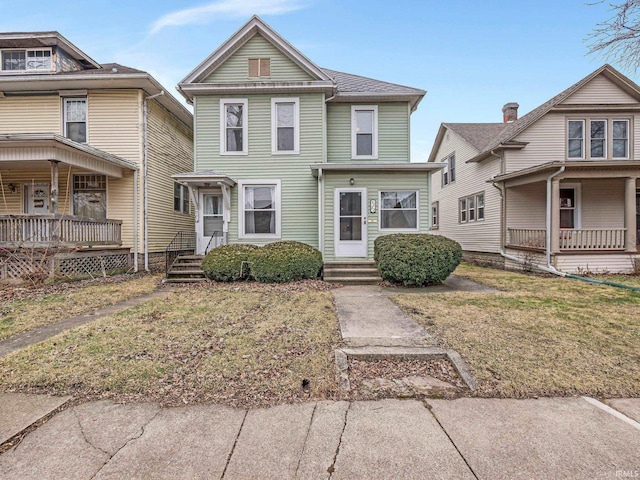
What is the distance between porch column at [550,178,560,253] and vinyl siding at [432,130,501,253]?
8.41ft

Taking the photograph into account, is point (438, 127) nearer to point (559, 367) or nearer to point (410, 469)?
point (559, 367)

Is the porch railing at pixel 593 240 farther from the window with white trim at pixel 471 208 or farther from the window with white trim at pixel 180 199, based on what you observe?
the window with white trim at pixel 180 199

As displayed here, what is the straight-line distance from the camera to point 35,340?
4254mm

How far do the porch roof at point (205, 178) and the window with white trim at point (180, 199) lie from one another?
3.84m

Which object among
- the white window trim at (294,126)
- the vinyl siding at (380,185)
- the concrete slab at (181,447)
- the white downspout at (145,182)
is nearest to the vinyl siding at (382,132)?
the white window trim at (294,126)

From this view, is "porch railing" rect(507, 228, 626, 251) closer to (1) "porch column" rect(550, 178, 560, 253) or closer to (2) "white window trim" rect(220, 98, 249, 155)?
(1) "porch column" rect(550, 178, 560, 253)

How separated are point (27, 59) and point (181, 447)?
15.8m

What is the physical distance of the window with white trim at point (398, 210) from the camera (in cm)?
993

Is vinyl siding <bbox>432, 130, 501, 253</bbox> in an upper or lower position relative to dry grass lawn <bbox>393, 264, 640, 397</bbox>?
upper

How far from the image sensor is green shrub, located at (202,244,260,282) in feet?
28.8

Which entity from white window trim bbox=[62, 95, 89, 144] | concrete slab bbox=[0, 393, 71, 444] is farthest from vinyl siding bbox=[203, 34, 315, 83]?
concrete slab bbox=[0, 393, 71, 444]

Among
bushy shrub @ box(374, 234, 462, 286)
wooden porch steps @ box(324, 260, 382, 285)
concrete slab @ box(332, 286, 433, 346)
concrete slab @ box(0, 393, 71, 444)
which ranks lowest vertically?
concrete slab @ box(0, 393, 71, 444)

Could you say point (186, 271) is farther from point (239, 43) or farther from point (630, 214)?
point (630, 214)

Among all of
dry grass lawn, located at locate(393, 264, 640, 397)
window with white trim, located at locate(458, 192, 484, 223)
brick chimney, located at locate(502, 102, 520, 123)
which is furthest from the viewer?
brick chimney, located at locate(502, 102, 520, 123)
